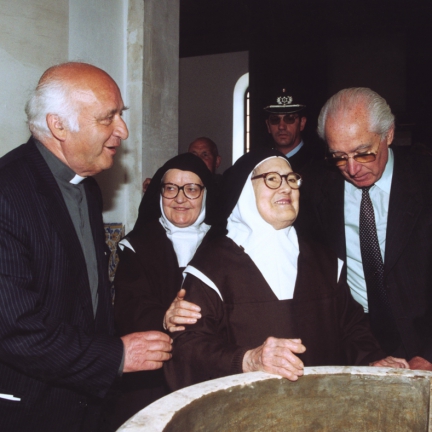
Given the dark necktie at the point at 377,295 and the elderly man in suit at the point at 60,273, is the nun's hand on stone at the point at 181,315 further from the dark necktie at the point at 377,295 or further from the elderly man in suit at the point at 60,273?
the dark necktie at the point at 377,295

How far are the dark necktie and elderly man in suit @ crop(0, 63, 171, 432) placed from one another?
1253 millimetres

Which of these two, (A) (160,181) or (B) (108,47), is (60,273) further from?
(B) (108,47)

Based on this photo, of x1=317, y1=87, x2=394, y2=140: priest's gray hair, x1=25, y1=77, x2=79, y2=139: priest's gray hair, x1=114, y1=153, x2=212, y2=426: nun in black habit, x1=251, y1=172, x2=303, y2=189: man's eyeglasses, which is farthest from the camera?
x1=114, y1=153, x2=212, y2=426: nun in black habit

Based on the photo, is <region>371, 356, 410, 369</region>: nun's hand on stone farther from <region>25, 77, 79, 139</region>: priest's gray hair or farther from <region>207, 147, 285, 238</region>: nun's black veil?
<region>25, 77, 79, 139</region>: priest's gray hair

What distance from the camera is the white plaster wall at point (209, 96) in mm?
13953

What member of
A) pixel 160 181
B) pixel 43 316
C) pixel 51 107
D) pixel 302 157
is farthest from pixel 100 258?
pixel 302 157

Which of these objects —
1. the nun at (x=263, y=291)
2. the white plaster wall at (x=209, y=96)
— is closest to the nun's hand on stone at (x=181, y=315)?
the nun at (x=263, y=291)

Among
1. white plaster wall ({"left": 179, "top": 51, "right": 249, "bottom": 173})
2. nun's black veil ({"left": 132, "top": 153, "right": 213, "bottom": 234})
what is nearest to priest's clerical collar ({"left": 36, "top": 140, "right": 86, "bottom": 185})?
nun's black veil ({"left": 132, "top": 153, "right": 213, "bottom": 234})

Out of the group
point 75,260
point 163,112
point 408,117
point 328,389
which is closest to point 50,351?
point 75,260

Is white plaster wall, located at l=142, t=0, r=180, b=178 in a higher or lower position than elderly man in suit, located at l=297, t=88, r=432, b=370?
higher

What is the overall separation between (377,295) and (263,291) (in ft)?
2.39

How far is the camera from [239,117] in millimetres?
13977

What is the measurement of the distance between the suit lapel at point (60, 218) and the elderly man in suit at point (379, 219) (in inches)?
56.3

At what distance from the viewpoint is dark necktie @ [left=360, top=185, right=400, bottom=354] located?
2.95 m
